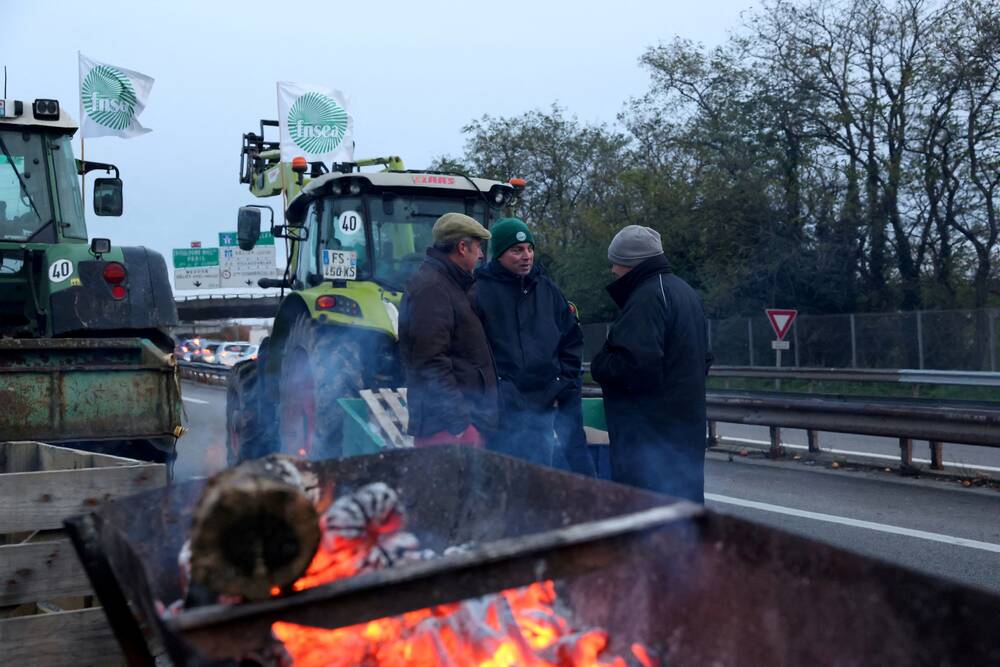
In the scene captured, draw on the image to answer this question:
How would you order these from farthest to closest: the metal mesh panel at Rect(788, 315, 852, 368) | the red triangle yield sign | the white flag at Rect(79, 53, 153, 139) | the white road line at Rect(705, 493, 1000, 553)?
1. the metal mesh panel at Rect(788, 315, 852, 368)
2. the red triangle yield sign
3. the white flag at Rect(79, 53, 153, 139)
4. the white road line at Rect(705, 493, 1000, 553)

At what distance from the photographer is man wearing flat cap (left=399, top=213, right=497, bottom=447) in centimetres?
457

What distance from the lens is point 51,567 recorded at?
11.7 ft

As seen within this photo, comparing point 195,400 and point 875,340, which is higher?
point 875,340

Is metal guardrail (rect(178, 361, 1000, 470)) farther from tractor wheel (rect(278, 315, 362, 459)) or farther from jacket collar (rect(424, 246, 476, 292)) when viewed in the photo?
jacket collar (rect(424, 246, 476, 292))

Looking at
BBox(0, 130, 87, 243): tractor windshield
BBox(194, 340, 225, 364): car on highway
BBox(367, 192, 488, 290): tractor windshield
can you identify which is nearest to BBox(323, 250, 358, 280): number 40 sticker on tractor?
BBox(367, 192, 488, 290): tractor windshield

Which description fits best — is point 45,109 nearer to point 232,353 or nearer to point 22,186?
point 22,186

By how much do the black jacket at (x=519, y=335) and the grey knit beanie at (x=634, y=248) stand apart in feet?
1.80

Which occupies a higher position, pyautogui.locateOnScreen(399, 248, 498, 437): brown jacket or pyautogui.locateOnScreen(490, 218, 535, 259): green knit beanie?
pyautogui.locateOnScreen(490, 218, 535, 259): green knit beanie

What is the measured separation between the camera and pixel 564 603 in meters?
2.78

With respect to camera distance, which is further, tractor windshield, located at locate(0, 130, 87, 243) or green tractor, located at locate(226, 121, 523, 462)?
tractor windshield, located at locate(0, 130, 87, 243)

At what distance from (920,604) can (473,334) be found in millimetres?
3078

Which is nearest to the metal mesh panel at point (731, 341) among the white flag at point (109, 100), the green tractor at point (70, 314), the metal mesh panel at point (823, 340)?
the metal mesh panel at point (823, 340)

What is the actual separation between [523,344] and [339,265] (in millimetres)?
2990

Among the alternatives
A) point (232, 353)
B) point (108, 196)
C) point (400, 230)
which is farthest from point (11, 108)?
point (232, 353)
